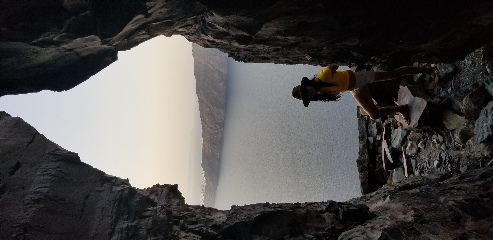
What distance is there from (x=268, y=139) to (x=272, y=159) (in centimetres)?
125

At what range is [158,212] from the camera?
434cm

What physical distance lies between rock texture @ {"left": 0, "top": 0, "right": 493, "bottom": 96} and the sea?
6502 mm

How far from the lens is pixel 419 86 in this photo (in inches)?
265

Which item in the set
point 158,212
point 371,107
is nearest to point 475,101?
point 371,107

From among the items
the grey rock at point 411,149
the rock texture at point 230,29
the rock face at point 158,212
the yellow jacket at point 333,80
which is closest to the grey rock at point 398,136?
the grey rock at point 411,149

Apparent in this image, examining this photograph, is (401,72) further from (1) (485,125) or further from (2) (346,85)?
(1) (485,125)

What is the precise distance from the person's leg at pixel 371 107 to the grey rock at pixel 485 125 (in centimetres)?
148

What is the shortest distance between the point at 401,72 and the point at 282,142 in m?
11.3

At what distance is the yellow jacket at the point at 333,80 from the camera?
5.39 meters

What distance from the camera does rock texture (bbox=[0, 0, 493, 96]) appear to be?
164 inches

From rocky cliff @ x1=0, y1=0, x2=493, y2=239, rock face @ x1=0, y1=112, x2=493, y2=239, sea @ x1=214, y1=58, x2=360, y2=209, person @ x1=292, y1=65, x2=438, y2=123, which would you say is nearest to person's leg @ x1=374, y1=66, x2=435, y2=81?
person @ x1=292, y1=65, x2=438, y2=123

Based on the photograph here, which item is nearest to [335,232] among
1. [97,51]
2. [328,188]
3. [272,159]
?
[97,51]

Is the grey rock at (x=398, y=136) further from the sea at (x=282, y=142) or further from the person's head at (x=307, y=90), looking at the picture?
the sea at (x=282, y=142)

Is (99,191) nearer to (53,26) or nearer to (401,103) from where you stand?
(53,26)
